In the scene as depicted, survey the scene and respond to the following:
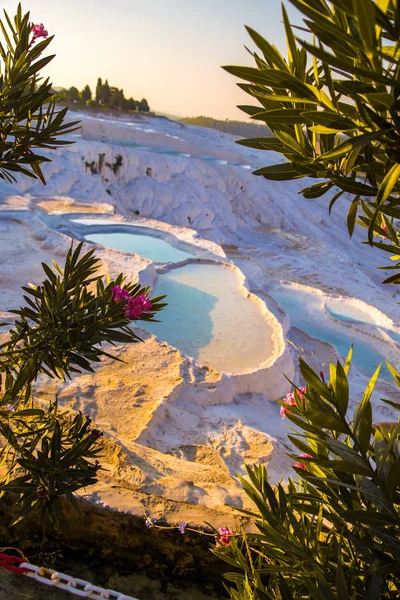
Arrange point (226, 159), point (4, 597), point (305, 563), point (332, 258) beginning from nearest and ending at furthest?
1. point (305, 563)
2. point (4, 597)
3. point (332, 258)
4. point (226, 159)

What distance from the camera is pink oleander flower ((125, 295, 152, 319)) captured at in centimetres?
214

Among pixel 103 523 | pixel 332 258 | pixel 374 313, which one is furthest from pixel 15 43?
pixel 332 258

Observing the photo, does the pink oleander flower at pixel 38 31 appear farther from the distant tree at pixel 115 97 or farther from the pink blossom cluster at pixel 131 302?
the distant tree at pixel 115 97

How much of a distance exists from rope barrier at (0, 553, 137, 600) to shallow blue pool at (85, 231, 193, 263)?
34.1 ft

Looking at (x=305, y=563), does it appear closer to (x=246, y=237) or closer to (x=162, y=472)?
(x=162, y=472)

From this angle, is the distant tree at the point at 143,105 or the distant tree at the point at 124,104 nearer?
the distant tree at the point at 124,104

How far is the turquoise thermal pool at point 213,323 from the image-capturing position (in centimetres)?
845

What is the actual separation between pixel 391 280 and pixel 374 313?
43.7 feet

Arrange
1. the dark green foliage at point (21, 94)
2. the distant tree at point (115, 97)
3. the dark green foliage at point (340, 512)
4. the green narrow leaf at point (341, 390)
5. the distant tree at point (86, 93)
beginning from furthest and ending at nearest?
the distant tree at point (115, 97) < the distant tree at point (86, 93) < the dark green foliage at point (21, 94) < the green narrow leaf at point (341, 390) < the dark green foliage at point (340, 512)

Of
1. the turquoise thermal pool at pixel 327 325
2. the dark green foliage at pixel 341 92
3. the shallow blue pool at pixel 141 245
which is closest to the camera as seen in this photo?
the dark green foliage at pixel 341 92

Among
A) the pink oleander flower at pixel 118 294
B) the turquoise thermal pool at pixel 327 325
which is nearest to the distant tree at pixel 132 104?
the turquoise thermal pool at pixel 327 325

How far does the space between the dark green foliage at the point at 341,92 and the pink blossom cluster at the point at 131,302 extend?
99 centimetres

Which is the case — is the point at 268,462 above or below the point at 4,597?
below

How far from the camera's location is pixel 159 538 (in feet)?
8.93
